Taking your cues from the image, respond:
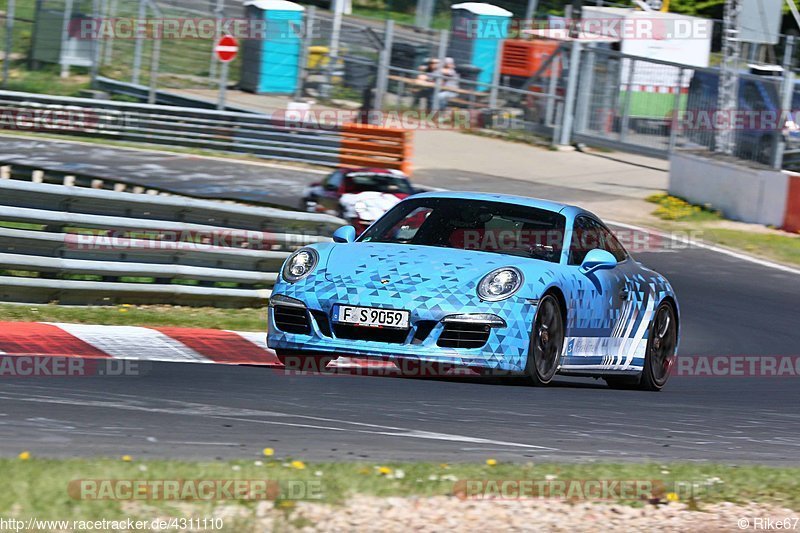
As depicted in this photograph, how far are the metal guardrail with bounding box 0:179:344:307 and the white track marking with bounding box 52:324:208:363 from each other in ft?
2.32

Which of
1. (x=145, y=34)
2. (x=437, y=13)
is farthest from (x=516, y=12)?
(x=145, y=34)

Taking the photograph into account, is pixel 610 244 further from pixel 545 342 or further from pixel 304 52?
pixel 304 52

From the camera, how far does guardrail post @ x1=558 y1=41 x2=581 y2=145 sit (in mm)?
28953

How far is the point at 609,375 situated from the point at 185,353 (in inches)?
109

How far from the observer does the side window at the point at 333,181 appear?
17.8 meters

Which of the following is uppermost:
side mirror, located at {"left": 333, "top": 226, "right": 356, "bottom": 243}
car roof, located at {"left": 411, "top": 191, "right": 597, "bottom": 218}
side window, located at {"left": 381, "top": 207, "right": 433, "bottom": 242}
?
car roof, located at {"left": 411, "top": 191, "right": 597, "bottom": 218}

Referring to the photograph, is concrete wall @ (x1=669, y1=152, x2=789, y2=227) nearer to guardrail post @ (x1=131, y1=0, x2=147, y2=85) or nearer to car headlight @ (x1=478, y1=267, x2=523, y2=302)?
guardrail post @ (x1=131, y1=0, x2=147, y2=85)

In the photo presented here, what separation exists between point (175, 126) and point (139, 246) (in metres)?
17.2

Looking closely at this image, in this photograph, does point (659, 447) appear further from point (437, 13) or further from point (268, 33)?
point (437, 13)

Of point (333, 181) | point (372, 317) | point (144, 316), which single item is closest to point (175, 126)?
point (333, 181)

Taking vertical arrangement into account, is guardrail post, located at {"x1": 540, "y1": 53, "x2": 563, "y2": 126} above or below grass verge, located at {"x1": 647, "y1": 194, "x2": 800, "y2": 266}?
above

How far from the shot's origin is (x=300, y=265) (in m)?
7.64

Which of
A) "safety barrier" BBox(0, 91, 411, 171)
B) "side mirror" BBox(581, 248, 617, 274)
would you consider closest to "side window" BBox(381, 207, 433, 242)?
"side mirror" BBox(581, 248, 617, 274)

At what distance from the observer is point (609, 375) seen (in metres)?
8.71
